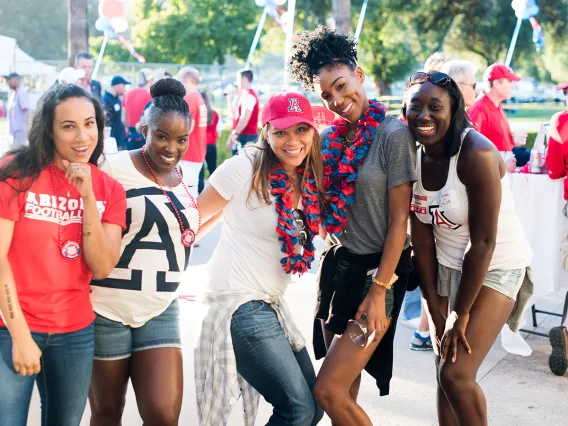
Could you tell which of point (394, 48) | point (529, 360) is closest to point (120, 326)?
point (529, 360)

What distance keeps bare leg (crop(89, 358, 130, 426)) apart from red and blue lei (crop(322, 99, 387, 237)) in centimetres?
100

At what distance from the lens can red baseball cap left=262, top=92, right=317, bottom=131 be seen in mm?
2863

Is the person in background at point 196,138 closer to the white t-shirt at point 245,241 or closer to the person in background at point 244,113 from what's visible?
the person in background at point 244,113

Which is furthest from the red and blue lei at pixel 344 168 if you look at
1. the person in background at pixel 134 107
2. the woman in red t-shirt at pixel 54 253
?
the person in background at pixel 134 107

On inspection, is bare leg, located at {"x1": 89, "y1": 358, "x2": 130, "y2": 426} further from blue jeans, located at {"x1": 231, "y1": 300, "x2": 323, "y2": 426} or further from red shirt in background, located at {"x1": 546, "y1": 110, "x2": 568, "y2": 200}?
red shirt in background, located at {"x1": 546, "y1": 110, "x2": 568, "y2": 200}

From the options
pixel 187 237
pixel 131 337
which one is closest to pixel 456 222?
pixel 187 237

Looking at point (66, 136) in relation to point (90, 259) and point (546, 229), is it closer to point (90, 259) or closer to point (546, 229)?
point (90, 259)

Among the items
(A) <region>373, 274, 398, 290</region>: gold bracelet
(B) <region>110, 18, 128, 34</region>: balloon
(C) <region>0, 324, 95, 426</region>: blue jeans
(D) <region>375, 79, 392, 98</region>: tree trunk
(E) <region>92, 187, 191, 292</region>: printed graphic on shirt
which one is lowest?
(C) <region>0, 324, 95, 426</region>: blue jeans

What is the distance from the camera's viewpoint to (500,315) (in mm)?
3057

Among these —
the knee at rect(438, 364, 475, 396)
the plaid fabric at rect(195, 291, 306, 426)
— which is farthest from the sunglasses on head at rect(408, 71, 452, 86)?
the knee at rect(438, 364, 475, 396)

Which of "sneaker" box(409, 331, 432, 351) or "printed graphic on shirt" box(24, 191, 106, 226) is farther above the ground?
"printed graphic on shirt" box(24, 191, 106, 226)

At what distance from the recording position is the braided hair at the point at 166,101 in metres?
2.81

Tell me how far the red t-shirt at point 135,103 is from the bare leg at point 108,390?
7654 mm

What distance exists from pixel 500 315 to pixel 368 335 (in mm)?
626
